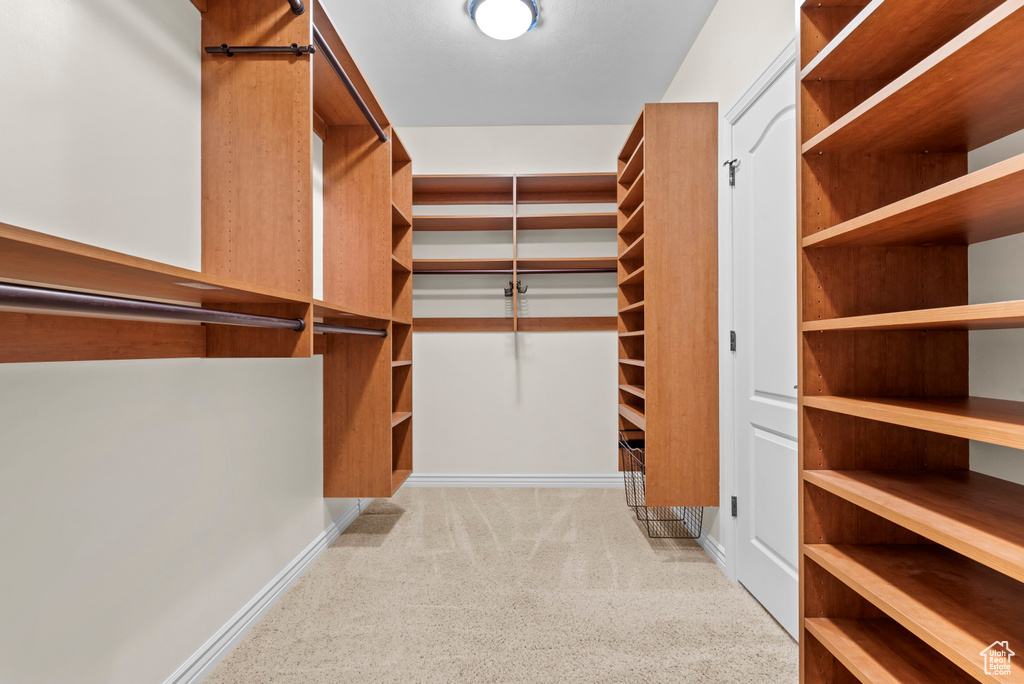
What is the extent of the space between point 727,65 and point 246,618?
3104mm

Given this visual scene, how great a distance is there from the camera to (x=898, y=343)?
1.15 m

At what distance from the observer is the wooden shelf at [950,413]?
70cm

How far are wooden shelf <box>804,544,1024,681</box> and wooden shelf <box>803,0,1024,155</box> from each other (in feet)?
3.04

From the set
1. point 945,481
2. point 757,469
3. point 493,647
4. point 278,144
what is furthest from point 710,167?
point 493,647

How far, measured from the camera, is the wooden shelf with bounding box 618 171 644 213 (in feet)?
8.59

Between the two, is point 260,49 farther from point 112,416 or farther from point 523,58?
point 523,58

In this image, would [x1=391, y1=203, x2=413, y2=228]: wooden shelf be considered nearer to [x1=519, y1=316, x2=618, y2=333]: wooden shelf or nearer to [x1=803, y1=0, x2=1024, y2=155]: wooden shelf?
[x1=519, y1=316, x2=618, y2=333]: wooden shelf

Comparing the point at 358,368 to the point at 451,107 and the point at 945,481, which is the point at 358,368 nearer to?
the point at 451,107

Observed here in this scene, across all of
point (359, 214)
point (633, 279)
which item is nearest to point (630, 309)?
point (633, 279)

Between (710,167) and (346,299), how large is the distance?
1923mm

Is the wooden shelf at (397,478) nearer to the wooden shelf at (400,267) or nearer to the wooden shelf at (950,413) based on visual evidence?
the wooden shelf at (400,267)

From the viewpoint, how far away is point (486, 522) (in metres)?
2.86

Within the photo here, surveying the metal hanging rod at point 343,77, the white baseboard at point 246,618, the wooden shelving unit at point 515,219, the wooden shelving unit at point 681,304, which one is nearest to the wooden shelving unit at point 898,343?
the wooden shelving unit at point 681,304

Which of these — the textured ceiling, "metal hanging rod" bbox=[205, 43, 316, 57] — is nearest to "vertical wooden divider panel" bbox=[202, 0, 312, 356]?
"metal hanging rod" bbox=[205, 43, 316, 57]
